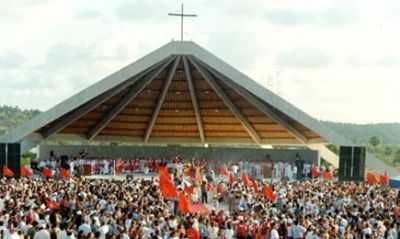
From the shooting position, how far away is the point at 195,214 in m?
18.7

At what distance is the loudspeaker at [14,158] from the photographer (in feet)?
105

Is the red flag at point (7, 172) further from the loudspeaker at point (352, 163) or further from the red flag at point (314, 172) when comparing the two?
the red flag at point (314, 172)

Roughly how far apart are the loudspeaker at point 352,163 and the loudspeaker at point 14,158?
1518 centimetres

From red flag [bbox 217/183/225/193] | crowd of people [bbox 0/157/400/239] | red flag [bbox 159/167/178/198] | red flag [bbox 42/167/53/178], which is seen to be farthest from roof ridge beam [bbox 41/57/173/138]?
red flag [bbox 159/167/178/198]

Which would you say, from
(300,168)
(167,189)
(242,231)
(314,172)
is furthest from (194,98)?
(242,231)

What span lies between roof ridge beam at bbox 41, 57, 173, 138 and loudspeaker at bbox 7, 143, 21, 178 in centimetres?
684

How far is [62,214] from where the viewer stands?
63.3ft

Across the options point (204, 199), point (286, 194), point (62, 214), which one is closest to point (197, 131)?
point (204, 199)

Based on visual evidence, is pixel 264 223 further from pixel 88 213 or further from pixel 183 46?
pixel 183 46

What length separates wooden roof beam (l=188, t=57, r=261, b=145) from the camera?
129ft

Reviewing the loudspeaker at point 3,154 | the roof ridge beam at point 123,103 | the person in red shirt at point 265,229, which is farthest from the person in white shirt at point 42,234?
the roof ridge beam at point 123,103

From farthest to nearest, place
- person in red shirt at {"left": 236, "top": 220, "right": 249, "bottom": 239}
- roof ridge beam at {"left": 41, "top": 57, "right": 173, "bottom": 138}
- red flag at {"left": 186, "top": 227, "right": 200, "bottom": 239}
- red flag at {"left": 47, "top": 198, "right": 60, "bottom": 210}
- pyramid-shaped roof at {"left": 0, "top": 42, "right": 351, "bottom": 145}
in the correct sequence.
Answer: roof ridge beam at {"left": 41, "top": 57, "right": 173, "bottom": 138} < pyramid-shaped roof at {"left": 0, "top": 42, "right": 351, "bottom": 145} < red flag at {"left": 47, "top": 198, "right": 60, "bottom": 210} < person in red shirt at {"left": 236, "top": 220, "right": 249, "bottom": 239} < red flag at {"left": 186, "top": 227, "right": 200, "bottom": 239}

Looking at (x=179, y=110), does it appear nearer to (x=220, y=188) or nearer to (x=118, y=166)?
(x=118, y=166)

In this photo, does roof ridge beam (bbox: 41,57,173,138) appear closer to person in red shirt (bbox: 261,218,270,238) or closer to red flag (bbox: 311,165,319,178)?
red flag (bbox: 311,165,319,178)
